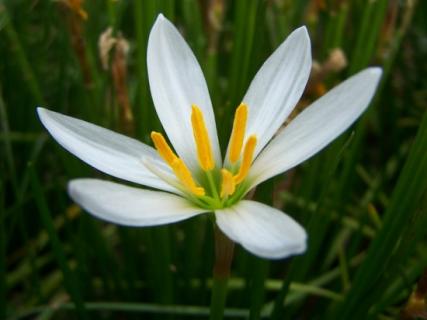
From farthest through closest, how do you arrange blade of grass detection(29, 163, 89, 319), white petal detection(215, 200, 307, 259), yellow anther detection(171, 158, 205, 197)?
blade of grass detection(29, 163, 89, 319) < yellow anther detection(171, 158, 205, 197) < white petal detection(215, 200, 307, 259)

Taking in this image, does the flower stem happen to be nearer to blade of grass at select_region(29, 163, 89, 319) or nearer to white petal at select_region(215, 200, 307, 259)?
white petal at select_region(215, 200, 307, 259)

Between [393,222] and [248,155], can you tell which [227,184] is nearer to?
[248,155]

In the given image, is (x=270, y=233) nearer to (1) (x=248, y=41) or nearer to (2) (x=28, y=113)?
(1) (x=248, y=41)

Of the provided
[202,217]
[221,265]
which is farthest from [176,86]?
[202,217]

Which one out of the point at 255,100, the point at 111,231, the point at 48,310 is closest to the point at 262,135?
the point at 255,100

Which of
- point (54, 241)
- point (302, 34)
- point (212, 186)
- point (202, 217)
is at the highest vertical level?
point (302, 34)

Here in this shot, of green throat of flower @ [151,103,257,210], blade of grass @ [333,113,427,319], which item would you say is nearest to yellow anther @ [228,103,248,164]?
green throat of flower @ [151,103,257,210]

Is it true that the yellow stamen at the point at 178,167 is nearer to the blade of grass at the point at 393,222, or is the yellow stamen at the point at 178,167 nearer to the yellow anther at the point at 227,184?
the yellow anther at the point at 227,184
